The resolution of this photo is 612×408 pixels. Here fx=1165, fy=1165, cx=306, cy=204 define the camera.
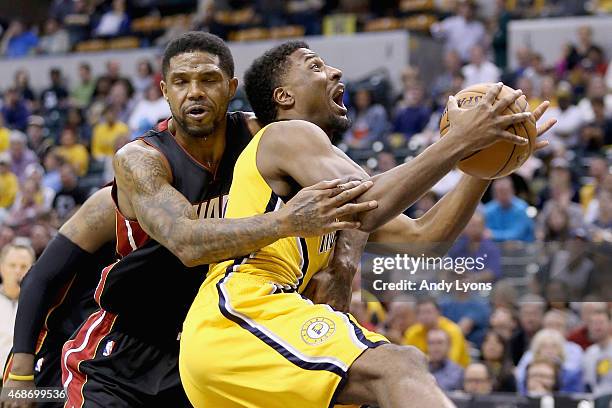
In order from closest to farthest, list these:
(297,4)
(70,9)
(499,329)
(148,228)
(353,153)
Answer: (148,228)
(499,329)
(353,153)
(297,4)
(70,9)

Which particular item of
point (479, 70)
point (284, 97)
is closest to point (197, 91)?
point (284, 97)

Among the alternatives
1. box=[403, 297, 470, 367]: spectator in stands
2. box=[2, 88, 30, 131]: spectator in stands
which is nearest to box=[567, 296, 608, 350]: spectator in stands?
box=[403, 297, 470, 367]: spectator in stands

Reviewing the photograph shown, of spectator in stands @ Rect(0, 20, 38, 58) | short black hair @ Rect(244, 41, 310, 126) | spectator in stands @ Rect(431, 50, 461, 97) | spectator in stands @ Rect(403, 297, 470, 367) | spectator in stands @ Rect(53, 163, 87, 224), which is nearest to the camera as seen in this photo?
short black hair @ Rect(244, 41, 310, 126)

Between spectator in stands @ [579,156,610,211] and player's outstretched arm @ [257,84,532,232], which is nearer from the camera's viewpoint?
player's outstretched arm @ [257,84,532,232]

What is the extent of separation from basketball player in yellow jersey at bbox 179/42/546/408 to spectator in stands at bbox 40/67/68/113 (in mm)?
12232

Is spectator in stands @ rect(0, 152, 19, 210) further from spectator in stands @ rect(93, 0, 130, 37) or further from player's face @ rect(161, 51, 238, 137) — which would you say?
player's face @ rect(161, 51, 238, 137)

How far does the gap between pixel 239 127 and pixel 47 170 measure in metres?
9.11

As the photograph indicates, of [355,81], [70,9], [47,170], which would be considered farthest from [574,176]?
[70,9]

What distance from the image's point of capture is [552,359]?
23.2 feet

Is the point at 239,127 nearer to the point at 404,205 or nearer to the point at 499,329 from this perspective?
the point at 404,205

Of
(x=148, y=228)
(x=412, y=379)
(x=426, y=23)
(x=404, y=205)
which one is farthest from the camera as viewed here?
(x=426, y=23)

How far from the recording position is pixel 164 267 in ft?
14.3

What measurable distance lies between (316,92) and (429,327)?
3.88 m

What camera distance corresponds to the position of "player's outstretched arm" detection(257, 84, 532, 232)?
3.51 meters
